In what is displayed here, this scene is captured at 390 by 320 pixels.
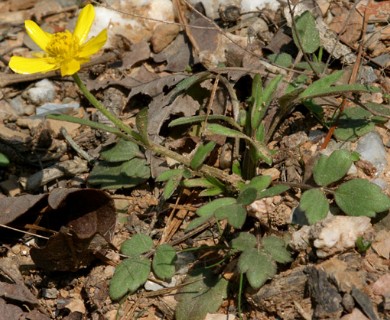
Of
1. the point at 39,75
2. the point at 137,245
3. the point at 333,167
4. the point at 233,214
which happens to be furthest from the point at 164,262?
the point at 39,75

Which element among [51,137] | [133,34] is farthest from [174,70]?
[51,137]

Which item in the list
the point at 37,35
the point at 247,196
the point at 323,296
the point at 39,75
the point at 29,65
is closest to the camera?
the point at 323,296

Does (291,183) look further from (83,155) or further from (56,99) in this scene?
(56,99)

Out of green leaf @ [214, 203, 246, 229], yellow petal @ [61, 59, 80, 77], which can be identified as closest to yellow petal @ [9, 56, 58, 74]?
yellow petal @ [61, 59, 80, 77]

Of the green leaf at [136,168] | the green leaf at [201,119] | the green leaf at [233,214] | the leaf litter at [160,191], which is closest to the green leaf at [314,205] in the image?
the leaf litter at [160,191]

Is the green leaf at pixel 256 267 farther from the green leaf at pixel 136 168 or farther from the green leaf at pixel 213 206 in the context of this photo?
the green leaf at pixel 136 168

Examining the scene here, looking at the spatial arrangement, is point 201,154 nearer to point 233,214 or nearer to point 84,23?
point 233,214
